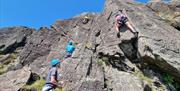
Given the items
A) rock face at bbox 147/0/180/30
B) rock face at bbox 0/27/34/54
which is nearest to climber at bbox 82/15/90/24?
rock face at bbox 147/0/180/30

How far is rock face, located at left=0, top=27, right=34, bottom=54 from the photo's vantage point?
3922 cm

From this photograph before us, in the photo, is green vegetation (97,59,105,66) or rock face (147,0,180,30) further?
rock face (147,0,180,30)

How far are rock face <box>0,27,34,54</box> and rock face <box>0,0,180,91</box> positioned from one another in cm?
579

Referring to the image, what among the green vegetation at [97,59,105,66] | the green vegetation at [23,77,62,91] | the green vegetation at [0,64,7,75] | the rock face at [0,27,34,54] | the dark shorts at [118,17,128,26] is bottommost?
the green vegetation at [23,77,62,91]

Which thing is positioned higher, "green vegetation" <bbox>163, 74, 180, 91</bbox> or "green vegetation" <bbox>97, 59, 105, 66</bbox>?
"green vegetation" <bbox>97, 59, 105, 66</bbox>

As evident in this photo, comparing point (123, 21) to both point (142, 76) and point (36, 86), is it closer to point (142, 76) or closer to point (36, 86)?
point (142, 76)

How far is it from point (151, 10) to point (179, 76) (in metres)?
11.5

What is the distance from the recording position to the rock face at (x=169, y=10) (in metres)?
31.0

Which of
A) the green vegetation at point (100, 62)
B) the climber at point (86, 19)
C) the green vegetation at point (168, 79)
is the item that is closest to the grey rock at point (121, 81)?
the green vegetation at point (100, 62)

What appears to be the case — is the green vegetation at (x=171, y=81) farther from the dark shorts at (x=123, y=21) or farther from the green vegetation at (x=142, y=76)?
the dark shorts at (x=123, y=21)

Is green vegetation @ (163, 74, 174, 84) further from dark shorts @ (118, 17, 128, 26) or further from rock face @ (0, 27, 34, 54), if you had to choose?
rock face @ (0, 27, 34, 54)

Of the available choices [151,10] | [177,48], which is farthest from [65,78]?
[151,10]

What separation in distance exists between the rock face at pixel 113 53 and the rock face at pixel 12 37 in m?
5.79

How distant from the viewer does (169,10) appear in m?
34.5
